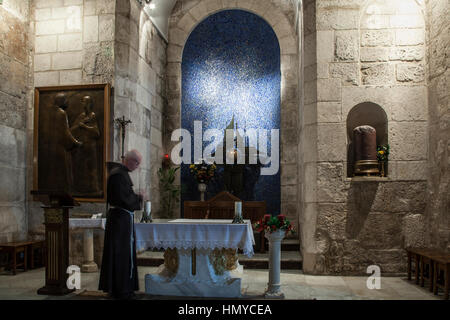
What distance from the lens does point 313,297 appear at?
4809 mm

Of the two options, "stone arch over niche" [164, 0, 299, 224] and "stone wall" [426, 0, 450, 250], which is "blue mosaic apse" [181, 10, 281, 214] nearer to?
"stone arch over niche" [164, 0, 299, 224]

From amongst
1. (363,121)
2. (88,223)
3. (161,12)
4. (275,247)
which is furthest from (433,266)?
(161,12)

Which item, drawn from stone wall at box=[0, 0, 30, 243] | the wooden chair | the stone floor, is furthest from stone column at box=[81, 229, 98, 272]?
stone wall at box=[0, 0, 30, 243]

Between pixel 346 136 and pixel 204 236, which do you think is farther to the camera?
pixel 346 136

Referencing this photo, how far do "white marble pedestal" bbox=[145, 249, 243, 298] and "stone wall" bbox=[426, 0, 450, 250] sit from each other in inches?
123

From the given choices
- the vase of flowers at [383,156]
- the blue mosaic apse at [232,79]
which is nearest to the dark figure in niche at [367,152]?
the vase of flowers at [383,156]

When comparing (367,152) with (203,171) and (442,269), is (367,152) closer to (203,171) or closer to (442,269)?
(442,269)

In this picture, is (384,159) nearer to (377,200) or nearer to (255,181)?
(377,200)

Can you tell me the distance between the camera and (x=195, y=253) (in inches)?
191

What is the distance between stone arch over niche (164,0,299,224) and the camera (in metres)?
8.84

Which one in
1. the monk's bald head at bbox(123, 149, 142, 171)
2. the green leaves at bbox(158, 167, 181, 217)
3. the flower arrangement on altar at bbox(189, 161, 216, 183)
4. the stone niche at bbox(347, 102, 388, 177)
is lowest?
the green leaves at bbox(158, 167, 181, 217)

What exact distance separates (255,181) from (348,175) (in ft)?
8.46

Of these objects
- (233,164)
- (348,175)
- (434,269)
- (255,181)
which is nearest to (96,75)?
(233,164)

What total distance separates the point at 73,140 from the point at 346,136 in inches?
171
